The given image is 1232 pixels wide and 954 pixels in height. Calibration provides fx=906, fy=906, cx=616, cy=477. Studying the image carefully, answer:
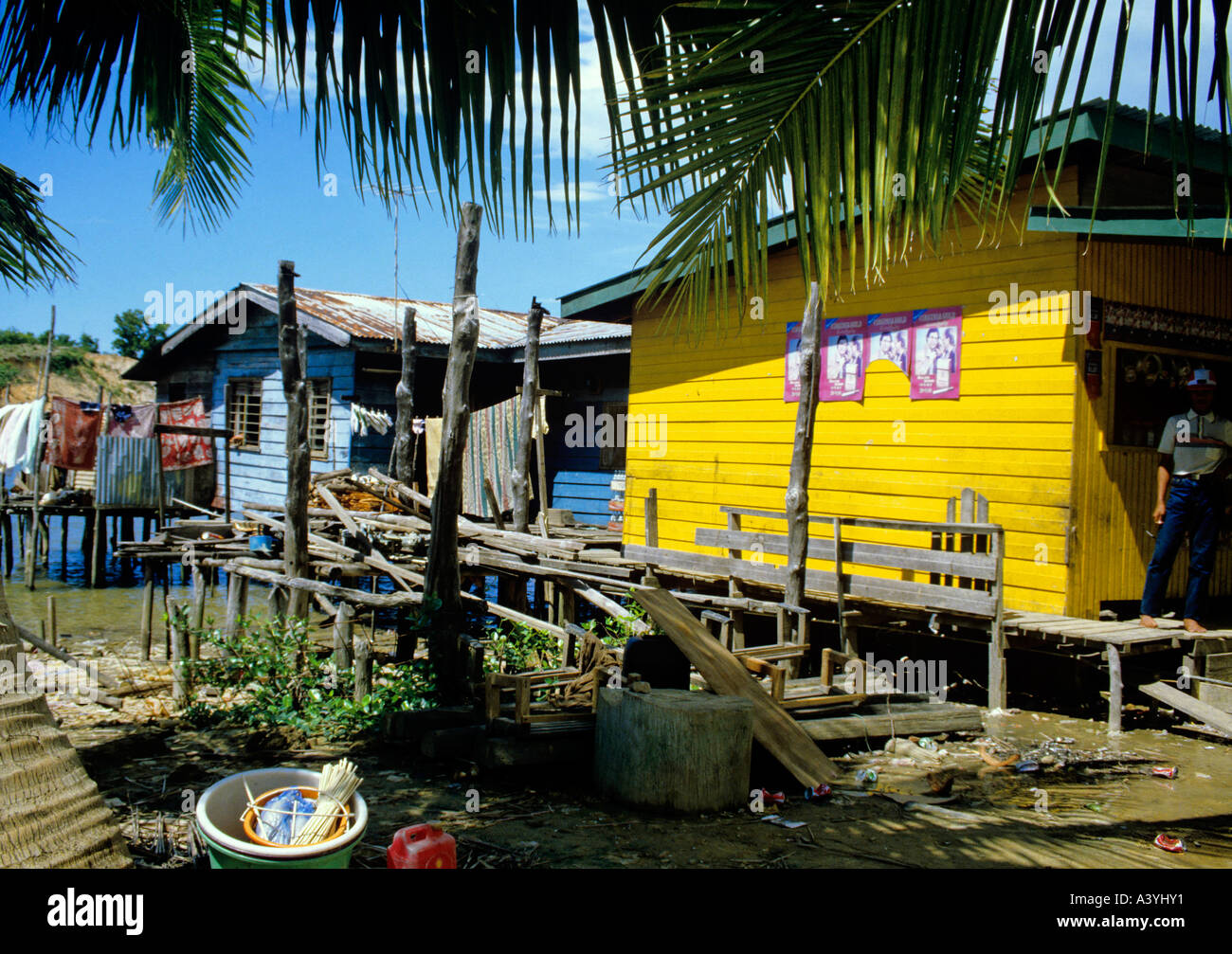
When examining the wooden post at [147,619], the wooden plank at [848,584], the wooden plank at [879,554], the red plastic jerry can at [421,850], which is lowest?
the wooden post at [147,619]

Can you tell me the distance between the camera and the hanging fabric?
2070 centimetres

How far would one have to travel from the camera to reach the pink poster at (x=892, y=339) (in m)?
9.73

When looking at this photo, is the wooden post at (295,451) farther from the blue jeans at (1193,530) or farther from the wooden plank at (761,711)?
the blue jeans at (1193,530)

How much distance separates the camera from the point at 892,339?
32.4 feet

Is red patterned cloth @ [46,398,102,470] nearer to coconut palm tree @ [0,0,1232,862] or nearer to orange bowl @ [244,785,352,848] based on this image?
orange bowl @ [244,785,352,848]

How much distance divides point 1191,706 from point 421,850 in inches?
254

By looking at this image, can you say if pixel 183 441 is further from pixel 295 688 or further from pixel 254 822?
pixel 254 822

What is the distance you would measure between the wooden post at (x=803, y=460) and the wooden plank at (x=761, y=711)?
2.51 metres

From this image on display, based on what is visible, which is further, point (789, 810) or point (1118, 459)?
point (1118, 459)

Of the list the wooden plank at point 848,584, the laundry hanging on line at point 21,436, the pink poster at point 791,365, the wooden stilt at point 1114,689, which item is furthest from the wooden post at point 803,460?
the laundry hanging on line at point 21,436

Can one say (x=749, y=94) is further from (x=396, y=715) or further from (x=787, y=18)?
(x=396, y=715)

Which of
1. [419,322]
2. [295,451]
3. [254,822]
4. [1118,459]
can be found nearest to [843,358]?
[1118,459]

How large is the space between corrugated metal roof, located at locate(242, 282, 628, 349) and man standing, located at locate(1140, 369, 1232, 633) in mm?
8775
